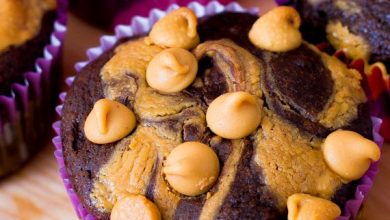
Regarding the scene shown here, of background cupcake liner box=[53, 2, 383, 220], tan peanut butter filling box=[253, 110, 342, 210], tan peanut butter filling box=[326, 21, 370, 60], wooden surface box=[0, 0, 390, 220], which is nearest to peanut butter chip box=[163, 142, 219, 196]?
tan peanut butter filling box=[253, 110, 342, 210]

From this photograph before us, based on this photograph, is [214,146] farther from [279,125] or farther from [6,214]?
[6,214]

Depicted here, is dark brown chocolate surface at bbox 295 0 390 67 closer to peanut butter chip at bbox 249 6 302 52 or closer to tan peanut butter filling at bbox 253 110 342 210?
peanut butter chip at bbox 249 6 302 52

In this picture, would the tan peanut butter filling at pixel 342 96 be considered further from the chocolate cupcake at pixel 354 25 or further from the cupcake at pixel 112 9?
the cupcake at pixel 112 9

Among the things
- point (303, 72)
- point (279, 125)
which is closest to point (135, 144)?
point (279, 125)

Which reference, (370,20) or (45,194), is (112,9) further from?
(370,20)

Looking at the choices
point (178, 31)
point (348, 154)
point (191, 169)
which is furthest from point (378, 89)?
point (191, 169)

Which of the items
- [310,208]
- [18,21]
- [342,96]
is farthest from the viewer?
[18,21]
